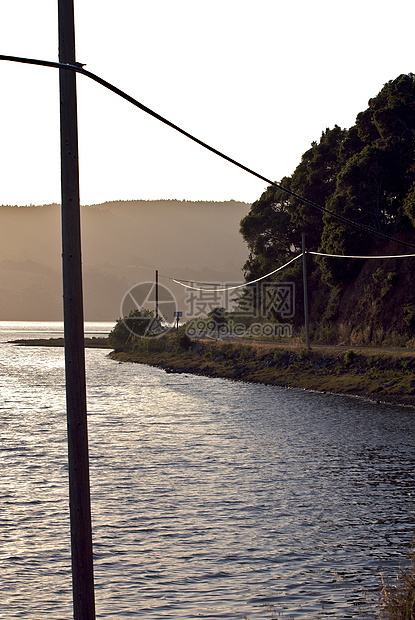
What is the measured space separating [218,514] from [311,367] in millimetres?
32775

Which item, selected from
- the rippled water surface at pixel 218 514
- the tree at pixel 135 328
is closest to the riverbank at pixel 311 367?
the rippled water surface at pixel 218 514

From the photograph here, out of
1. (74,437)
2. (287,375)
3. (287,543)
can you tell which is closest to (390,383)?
(287,375)

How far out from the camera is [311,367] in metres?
48.8

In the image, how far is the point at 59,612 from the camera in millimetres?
11188

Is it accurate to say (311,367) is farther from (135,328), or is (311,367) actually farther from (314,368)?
(135,328)

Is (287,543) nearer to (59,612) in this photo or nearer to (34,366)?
(59,612)

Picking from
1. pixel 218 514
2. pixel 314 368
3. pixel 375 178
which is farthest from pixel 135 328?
pixel 218 514

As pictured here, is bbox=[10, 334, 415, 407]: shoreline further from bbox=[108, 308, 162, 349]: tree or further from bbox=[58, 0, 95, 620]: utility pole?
bbox=[58, 0, 95, 620]: utility pole

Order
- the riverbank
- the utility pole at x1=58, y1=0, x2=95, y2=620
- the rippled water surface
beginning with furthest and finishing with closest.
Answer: the riverbank
the rippled water surface
the utility pole at x1=58, y1=0, x2=95, y2=620

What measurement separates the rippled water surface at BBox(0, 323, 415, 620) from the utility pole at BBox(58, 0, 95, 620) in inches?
125

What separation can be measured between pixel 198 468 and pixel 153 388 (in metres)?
29.9

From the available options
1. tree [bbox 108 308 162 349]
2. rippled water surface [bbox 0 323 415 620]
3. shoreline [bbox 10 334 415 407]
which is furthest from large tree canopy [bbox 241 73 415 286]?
tree [bbox 108 308 162 349]

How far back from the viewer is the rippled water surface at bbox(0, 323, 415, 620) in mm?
11680

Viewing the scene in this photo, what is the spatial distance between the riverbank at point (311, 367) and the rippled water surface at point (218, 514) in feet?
15.1
